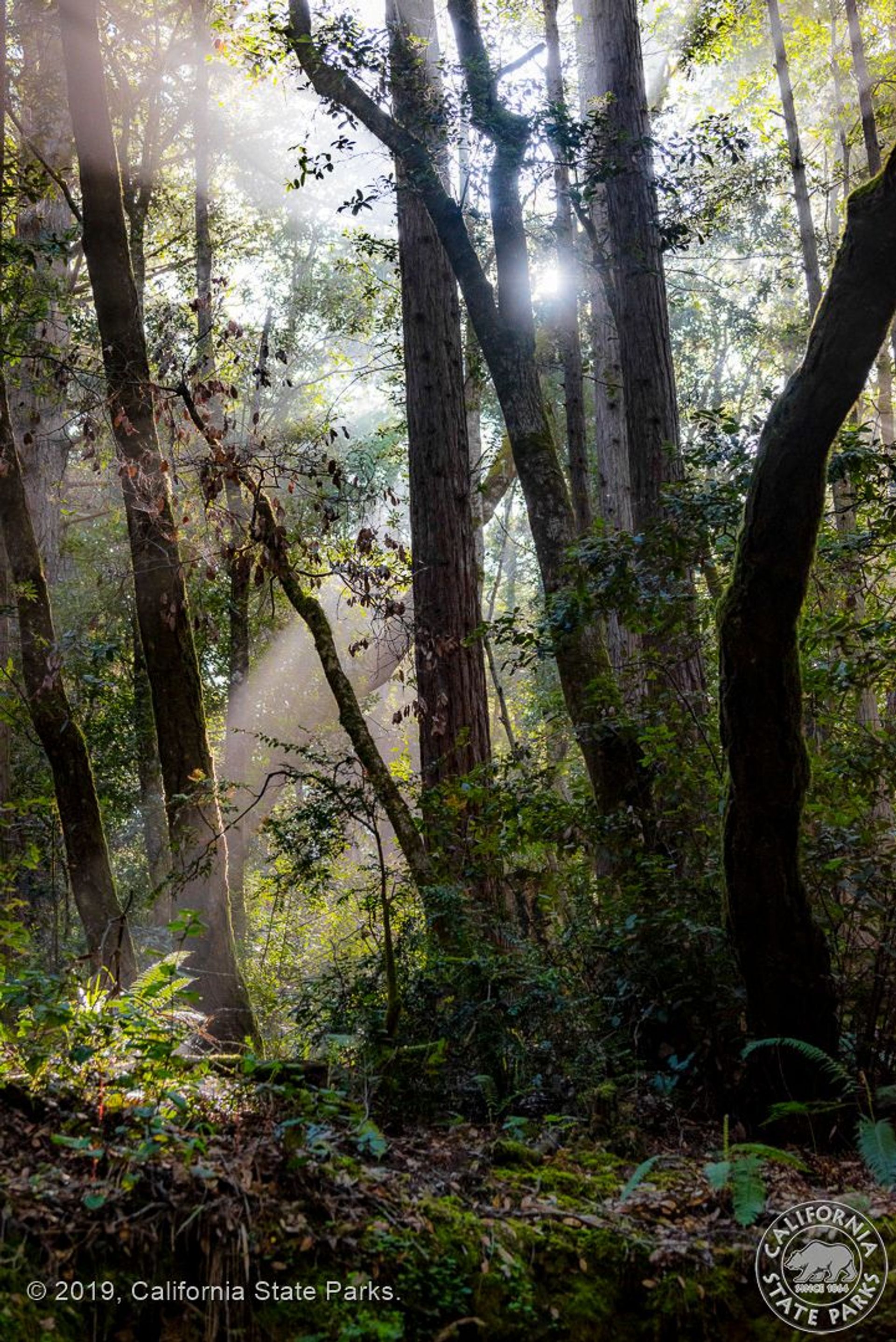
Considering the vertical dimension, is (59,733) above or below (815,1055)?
above

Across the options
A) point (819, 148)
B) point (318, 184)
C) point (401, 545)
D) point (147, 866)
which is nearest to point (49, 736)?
point (401, 545)

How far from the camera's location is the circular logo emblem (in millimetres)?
3014

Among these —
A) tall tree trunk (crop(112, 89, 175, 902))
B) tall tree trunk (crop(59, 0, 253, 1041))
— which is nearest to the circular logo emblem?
tall tree trunk (crop(59, 0, 253, 1041))

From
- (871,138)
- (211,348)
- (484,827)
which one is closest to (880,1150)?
(484,827)

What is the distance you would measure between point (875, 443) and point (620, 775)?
7.84 ft

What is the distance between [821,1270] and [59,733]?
835 cm

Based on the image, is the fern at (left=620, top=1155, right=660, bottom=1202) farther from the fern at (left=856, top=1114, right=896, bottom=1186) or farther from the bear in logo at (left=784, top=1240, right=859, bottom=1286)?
the fern at (left=856, top=1114, right=896, bottom=1186)

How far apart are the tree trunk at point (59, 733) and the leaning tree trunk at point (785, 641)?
6630 millimetres

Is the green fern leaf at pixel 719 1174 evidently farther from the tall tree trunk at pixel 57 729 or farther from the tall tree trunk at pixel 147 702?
the tall tree trunk at pixel 147 702

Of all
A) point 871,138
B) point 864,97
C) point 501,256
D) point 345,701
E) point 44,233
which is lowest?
point 345,701

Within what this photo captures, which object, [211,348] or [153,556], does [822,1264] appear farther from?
[211,348]

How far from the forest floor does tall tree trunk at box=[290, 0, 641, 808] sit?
16.5 feet

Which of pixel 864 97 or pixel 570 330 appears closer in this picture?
pixel 864 97

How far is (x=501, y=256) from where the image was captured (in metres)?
8.84
